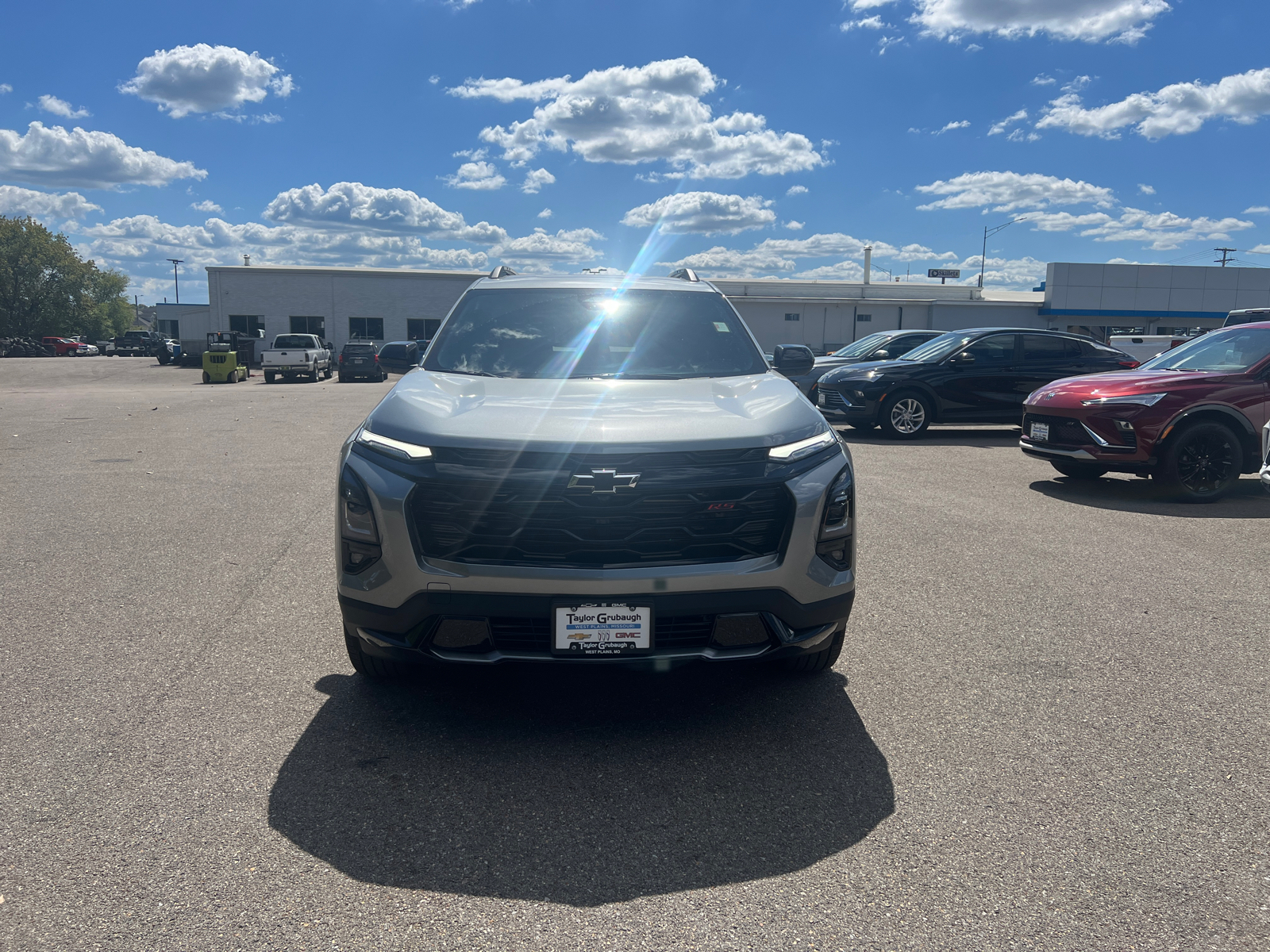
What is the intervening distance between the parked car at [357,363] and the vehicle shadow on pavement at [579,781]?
105 feet

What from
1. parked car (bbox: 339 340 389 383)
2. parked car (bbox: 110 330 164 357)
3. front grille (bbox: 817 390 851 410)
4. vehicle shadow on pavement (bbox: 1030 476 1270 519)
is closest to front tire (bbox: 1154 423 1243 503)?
vehicle shadow on pavement (bbox: 1030 476 1270 519)

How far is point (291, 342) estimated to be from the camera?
34.3 meters

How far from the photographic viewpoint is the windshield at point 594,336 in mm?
4594

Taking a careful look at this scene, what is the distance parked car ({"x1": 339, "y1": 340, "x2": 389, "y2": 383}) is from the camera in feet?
114

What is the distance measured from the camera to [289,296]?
5278cm

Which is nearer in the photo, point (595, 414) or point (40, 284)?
point (595, 414)

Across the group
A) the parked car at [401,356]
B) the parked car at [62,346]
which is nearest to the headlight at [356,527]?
the parked car at [401,356]

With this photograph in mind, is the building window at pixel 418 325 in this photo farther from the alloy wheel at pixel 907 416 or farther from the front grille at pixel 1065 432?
the front grille at pixel 1065 432

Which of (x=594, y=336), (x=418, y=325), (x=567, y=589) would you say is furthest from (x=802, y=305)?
(x=567, y=589)

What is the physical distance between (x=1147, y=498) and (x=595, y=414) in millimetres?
7267

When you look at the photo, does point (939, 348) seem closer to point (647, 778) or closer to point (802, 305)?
point (647, 778)

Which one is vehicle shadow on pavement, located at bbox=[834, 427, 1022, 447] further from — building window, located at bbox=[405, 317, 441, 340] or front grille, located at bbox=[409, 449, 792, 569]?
building window, located at bbox=[405, 317, 441, 340]

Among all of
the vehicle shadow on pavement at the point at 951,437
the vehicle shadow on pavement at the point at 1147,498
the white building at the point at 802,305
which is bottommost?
the vehicle shadow on pavement at the point at 1147,498

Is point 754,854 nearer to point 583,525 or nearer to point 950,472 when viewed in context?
point 583,525
